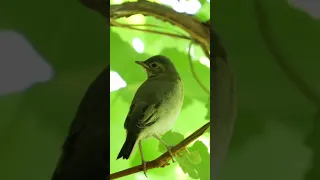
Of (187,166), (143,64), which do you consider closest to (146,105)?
(143,64)

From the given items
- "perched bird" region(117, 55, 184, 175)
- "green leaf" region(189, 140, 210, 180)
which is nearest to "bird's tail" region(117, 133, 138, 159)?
"perched bird" region(117, 55, 184, 175)

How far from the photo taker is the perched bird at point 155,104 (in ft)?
5.49

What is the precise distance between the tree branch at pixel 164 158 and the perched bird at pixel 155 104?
2 centimetres

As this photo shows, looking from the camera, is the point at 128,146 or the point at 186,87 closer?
the point at 128,146

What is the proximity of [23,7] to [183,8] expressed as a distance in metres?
0.63

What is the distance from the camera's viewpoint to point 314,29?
1.91 metres

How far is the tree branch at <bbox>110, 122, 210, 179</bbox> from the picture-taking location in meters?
1.65

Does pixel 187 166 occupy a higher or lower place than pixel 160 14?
lower

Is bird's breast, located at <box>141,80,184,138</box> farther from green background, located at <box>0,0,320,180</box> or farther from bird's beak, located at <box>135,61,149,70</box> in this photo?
bird's beak, located at <box>135,61,149,70</box>

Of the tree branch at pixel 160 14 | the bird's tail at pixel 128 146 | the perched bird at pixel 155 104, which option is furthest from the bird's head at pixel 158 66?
the bird's tail at pixel 128 146

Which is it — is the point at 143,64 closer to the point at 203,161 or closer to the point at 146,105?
the point at 146,105

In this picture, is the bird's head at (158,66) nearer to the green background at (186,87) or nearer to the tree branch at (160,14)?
the green background at (186,87)

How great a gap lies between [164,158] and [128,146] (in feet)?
0.52

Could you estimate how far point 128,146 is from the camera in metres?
1.65
